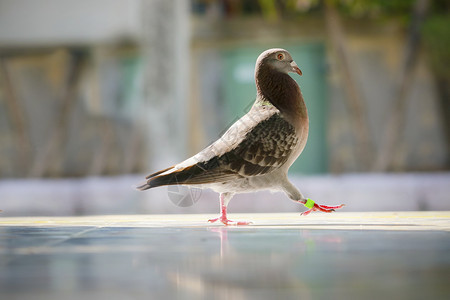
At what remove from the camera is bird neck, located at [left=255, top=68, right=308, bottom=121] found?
68.6 inches

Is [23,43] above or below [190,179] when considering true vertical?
above

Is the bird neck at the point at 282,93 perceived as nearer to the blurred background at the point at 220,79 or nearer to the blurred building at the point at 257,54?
the blurred background at the point at 220,79

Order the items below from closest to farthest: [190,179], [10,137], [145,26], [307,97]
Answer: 1. [190,179]
2. [145,26]
3. [307,97]
4. [10,137]

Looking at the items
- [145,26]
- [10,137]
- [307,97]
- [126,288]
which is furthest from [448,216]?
[10,137]

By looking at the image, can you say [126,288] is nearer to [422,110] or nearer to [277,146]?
[277,146]

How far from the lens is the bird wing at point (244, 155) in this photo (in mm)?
1680

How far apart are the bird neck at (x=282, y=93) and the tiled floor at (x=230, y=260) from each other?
38 cm

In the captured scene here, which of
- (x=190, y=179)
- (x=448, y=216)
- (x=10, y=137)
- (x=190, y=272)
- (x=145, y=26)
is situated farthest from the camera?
(x=10, y=137)

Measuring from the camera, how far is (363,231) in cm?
169

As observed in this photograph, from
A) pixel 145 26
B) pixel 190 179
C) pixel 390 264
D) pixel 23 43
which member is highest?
pixel 23 43

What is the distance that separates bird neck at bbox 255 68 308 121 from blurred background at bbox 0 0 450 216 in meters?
2.50

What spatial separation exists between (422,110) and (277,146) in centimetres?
454

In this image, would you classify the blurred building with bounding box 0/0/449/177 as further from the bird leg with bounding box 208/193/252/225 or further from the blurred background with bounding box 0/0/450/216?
the bird leg with bounding box 208/193/252/225

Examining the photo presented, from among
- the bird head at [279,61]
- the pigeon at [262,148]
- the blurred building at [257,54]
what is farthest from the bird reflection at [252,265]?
the blurred building at [257,54]
